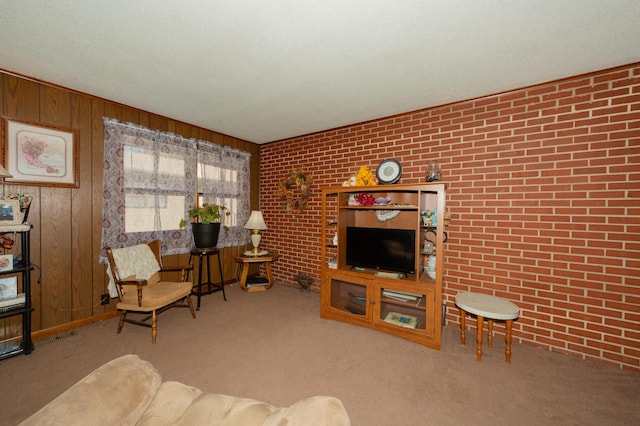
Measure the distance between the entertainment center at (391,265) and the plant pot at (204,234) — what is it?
1631 mm

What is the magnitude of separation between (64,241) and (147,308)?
123 cm

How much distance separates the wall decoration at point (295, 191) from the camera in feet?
13.4

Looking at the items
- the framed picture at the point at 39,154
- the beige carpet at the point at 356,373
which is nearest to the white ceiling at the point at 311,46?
the framed picture at the point at 39,154

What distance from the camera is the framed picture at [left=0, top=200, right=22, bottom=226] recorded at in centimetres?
211

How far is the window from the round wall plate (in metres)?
2.59

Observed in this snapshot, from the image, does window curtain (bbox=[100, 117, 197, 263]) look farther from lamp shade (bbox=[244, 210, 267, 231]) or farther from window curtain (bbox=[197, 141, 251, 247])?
lamp shade (bbox=[244, 210, 267, 231])

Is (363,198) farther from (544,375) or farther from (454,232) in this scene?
(544,375)

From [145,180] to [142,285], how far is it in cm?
146

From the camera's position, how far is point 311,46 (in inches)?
74.1

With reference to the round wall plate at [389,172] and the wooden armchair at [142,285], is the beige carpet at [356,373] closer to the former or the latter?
the wooden armchair at [142,285]

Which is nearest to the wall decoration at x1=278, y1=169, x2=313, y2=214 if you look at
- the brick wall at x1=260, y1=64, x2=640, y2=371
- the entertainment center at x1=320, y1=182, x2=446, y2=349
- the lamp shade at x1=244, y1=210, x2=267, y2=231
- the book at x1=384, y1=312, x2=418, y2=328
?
the lamp shade at x1=244, y1=210, x2=267, y2=231

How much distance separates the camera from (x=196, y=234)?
3.45 meters

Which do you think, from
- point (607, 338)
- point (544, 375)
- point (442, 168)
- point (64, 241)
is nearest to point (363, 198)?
point (442, 168)

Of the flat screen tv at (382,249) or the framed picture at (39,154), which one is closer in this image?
the framed picture at (39,154)
